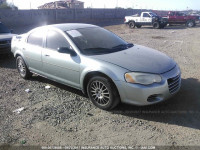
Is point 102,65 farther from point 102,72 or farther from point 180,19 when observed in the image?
point 180,19

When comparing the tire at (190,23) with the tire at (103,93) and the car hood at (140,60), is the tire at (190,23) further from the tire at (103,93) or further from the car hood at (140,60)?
the tire at (103,93)

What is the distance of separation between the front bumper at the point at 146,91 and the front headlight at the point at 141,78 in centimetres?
7

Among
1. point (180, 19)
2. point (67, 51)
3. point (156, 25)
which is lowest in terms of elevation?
point (67, 51)

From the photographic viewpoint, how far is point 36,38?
5176mm

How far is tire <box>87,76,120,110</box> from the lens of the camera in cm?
372

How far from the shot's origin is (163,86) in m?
3.56

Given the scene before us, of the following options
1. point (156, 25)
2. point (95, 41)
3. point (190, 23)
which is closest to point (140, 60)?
point (95, 41)

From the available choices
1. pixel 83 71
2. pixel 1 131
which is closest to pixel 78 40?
pixel 83 71

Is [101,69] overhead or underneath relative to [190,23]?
underneath

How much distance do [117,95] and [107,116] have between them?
0.45 m

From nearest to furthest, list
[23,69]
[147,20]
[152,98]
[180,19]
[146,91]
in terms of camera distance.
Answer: [146,91], [152,98], [23,69], [147,20], [180,19]

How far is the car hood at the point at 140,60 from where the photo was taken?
3672 mm

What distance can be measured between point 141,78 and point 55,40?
2228 millimetres

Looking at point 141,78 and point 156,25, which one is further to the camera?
point 156,25
